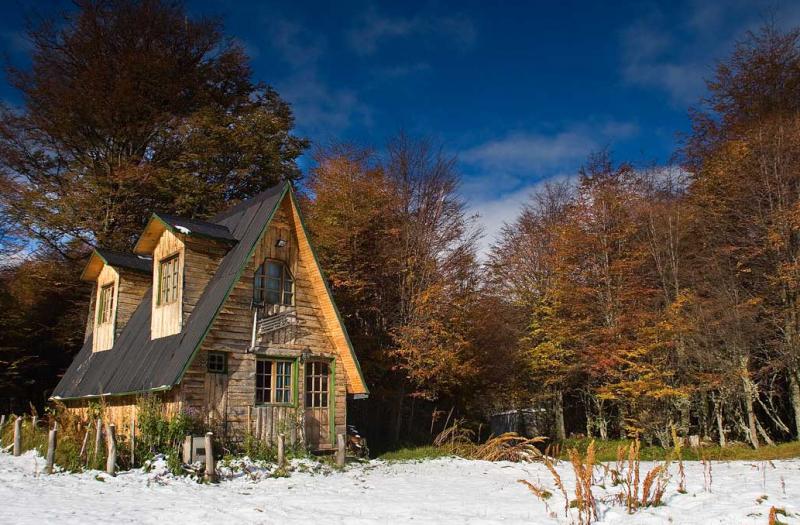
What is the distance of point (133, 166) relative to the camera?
2688 centimetres

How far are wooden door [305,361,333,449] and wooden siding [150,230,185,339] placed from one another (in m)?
3.55

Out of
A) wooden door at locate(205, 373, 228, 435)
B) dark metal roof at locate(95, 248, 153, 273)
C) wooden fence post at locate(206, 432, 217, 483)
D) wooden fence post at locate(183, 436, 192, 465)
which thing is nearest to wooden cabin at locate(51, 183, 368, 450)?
wooden door at locate(205, 373, 228, 435)

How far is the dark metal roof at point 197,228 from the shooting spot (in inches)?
599

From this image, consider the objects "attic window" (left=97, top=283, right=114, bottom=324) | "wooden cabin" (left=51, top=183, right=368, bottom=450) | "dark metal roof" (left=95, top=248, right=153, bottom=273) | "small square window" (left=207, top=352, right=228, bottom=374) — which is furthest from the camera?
"attic window" (left=97, top=283, right=114, bottom=324)

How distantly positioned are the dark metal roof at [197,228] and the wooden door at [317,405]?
410 cm

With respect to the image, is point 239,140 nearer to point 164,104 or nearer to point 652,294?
point 164,104

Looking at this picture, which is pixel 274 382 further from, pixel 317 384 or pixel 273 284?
pixel 273 284

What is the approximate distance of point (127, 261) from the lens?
18641mm

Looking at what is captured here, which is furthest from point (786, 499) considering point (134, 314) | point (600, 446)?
point (134, 314)

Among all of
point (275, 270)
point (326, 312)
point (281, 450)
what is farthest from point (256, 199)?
point (281, 450)

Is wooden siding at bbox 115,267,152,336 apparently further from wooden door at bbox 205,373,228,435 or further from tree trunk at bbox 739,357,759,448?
tree trunk at bbox 739,357,759,448

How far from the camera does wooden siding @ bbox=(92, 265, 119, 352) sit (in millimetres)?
18266

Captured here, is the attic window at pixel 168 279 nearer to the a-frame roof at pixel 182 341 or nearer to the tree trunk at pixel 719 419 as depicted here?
the a-frame roof at pixel 182 341

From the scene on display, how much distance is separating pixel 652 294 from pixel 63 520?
2102 cm
